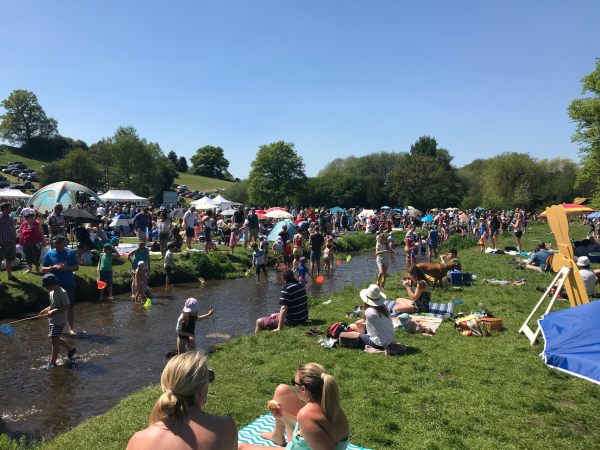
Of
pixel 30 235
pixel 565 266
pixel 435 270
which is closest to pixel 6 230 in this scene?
pixel 30 235

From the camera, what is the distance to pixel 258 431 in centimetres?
498

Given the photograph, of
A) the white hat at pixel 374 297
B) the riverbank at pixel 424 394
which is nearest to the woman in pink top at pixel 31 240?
the riverbank at pixel 424 394

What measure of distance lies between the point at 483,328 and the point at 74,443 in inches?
290

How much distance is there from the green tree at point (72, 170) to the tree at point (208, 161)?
184 ft

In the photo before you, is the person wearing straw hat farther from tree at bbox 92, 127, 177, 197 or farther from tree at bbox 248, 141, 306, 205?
tree at bbox 92, 127, 177, 197

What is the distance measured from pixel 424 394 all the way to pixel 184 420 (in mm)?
Answer: 4397

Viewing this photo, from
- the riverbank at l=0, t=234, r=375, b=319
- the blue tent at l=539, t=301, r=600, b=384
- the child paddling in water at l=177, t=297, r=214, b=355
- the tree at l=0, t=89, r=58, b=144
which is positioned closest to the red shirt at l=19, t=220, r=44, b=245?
the riverbank at l=0, t=234, r=375, b=319

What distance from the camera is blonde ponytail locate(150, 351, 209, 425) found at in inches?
103

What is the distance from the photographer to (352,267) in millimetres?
21562

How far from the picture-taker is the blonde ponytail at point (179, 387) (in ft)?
8.58

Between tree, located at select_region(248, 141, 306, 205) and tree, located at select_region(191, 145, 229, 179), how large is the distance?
52.9 metres

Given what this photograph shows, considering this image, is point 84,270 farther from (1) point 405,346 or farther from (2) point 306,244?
(2) point 306,244

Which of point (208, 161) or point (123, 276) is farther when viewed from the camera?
point (208, 161)

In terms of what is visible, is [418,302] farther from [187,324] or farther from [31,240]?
[31,240]
